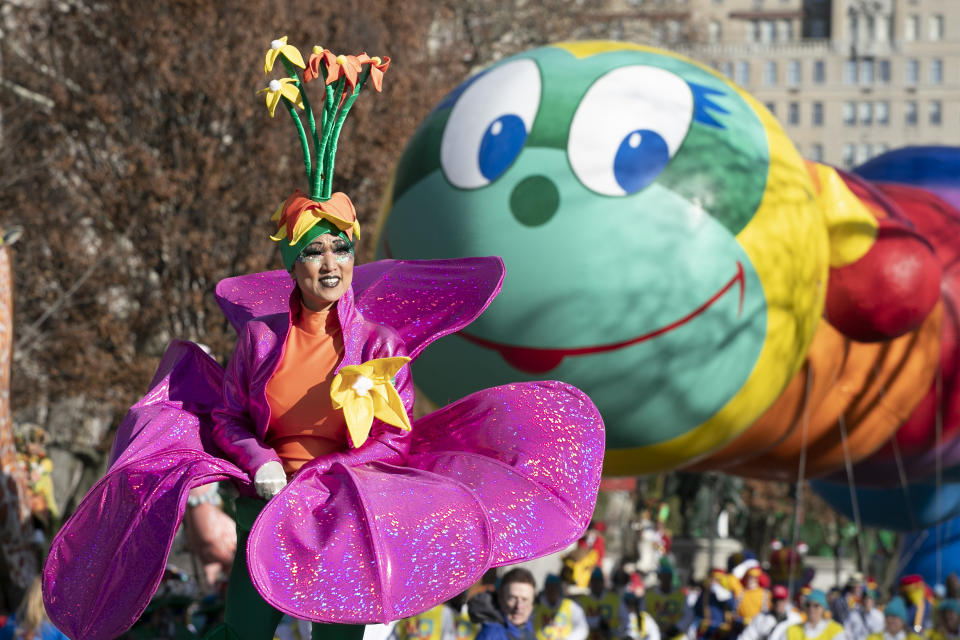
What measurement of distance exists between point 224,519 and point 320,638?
246 inches

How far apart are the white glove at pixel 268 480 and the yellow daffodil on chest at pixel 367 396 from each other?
238 mm

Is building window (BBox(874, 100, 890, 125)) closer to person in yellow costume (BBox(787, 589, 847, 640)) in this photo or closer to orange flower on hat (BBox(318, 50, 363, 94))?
person in yellow costume (BBox(787, 589, 847, 640))

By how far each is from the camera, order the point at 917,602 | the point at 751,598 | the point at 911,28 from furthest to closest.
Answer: the point at 911,28, the point at 751,598, the point at 917,602

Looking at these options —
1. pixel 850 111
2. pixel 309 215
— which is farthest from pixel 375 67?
pixel 850 111

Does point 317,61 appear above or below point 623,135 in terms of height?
above

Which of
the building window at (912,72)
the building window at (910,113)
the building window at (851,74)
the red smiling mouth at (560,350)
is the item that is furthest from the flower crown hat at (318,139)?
the building window at (912,72)

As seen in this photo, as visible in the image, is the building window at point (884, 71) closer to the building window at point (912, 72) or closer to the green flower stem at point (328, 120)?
the building window at point (912, 72)

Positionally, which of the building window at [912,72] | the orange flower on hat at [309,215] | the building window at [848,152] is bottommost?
the building window at [848,152]

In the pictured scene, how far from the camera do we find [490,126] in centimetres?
747

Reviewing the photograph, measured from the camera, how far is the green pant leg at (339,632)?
14.2 ft

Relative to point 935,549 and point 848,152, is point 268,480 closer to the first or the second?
point 935,549

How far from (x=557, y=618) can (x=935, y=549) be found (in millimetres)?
5016

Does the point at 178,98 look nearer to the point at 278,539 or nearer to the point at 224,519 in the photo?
the point at 224,519

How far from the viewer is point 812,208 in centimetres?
779
